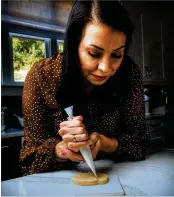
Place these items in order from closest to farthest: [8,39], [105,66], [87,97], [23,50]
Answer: [105,66], [87,97], [23,50], [8,39]

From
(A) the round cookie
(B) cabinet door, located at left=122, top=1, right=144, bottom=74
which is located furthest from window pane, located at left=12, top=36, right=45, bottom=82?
(A) the round cookie

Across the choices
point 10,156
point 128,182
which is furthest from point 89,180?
point 10,156

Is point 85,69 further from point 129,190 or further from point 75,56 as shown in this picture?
point 129,190

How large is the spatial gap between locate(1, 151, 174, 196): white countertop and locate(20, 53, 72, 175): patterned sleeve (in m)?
0.06

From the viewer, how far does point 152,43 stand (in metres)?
1.78

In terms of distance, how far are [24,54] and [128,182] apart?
978 millimetres

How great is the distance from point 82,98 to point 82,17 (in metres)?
0.18

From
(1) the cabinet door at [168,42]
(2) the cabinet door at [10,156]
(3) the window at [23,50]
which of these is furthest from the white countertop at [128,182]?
(1) the cabinet door at [168,42]

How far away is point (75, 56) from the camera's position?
524mm

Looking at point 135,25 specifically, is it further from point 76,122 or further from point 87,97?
point 76,122

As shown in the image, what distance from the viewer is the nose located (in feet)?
1.52

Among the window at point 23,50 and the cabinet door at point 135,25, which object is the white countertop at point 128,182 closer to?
the window at point 23,50

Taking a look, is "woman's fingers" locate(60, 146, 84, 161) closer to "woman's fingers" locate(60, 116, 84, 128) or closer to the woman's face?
"woman's fingers" locate(60, 116, 84, 128)

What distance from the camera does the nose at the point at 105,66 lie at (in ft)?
1.52
